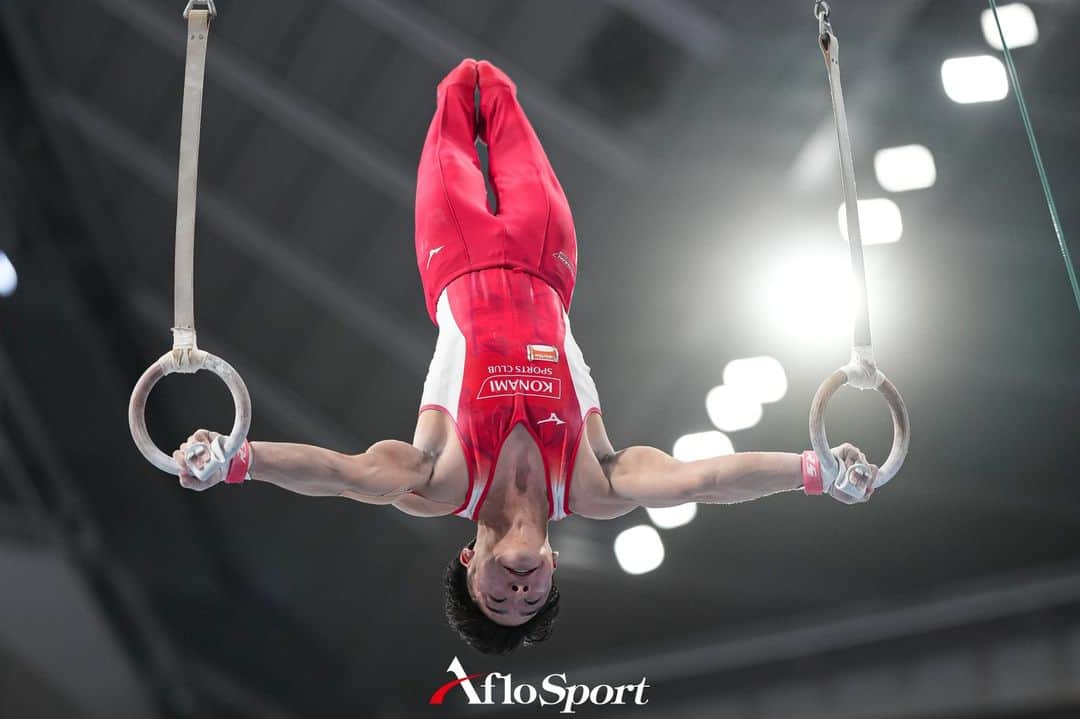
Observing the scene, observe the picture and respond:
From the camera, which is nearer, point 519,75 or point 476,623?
point 476,623

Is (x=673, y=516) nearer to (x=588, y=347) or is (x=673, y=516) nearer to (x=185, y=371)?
(x=588, y=347)

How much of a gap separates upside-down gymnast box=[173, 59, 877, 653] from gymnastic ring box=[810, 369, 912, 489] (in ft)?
0.17

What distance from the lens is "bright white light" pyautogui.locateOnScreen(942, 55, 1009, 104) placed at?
5699 mm

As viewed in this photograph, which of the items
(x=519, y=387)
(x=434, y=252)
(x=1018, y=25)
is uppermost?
(x=1018, y=25)

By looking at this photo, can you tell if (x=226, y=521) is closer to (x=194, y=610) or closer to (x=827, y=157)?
(x=194, y=610)

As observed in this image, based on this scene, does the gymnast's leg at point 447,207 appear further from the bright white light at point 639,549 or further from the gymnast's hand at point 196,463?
the bright white light at point 639,549

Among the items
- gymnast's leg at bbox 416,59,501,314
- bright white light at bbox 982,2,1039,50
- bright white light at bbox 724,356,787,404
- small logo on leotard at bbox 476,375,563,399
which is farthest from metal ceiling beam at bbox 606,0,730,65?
small logo on leotard at bbox 476,375,563,399

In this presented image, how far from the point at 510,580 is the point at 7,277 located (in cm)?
503

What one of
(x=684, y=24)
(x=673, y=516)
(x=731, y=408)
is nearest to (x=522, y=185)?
(x=684, y=24)

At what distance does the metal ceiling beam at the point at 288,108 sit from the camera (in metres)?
6.41

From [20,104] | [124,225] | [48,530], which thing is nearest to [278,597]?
[48,530]

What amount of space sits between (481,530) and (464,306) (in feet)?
2.20

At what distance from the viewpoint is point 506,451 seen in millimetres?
3430

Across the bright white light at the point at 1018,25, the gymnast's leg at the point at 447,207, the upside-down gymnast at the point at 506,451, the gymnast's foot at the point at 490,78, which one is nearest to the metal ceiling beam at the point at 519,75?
the gymnast's foot at the point at 490,78
